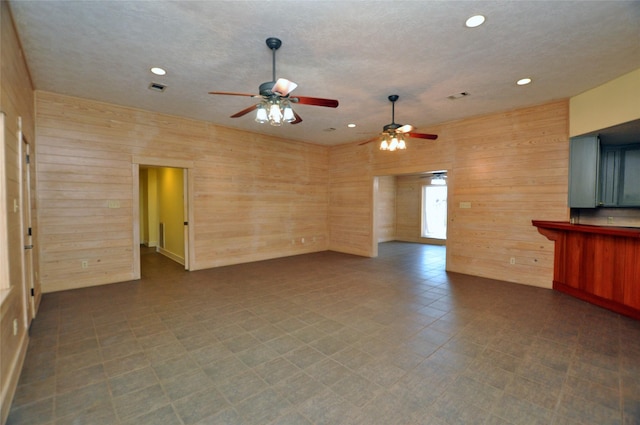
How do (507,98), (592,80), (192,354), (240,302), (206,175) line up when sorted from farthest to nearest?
(206,175) → (507,98) → (240,302) → (592,80) → (192,354)

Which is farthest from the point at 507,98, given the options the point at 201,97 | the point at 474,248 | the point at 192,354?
the point at 192,354

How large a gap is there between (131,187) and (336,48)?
14.2ft

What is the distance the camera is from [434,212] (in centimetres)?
1014

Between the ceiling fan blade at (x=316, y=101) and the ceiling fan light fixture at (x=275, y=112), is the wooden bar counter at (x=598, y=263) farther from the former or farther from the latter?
the ceiling fan light fixture at (x=275, y=112)

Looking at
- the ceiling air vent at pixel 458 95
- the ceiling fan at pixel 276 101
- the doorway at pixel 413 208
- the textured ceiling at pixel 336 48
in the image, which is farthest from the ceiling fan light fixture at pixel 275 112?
the doorway at pixel 413 208

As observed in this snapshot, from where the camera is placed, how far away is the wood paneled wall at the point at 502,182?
4730mm

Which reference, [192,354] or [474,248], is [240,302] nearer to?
[192,354]

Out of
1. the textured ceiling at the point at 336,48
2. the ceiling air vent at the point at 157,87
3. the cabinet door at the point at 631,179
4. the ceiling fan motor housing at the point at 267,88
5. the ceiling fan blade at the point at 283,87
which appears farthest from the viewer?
the cabinet door at the point at 631,179

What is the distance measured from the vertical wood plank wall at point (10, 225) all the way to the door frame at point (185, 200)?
2167 mm

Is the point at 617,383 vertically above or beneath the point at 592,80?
beneath

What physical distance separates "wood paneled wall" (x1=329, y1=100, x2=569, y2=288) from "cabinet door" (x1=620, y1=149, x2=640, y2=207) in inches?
43.1

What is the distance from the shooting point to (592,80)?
379 centimetres

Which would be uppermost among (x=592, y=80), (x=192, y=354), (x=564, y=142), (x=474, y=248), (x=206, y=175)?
(x=592, y=80)

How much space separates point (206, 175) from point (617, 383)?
6.43m
